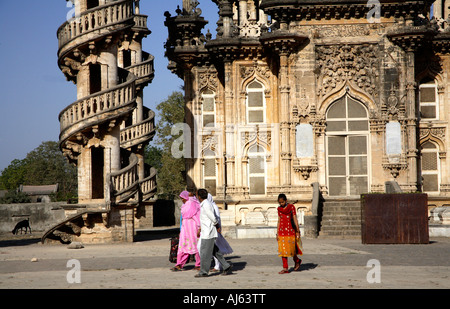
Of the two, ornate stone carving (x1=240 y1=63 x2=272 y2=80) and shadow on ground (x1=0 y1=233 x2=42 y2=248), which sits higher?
ornate stone carving (x1=240 y1=63 x2=272 y2=80)

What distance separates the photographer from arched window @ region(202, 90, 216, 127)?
108 ft

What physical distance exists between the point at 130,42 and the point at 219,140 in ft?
32.4

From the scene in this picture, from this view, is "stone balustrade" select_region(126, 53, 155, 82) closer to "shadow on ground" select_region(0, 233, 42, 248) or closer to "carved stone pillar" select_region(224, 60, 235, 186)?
"carved stone pillar" select_region(224, 60, 235, 186)

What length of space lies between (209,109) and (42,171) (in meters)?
60.3

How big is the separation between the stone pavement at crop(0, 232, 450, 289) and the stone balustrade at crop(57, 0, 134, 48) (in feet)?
24.2

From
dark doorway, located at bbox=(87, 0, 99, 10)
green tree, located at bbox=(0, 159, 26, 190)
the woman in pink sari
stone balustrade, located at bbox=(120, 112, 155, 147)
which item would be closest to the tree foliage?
green tree, located at bbox=(0, 159, 26, 190)

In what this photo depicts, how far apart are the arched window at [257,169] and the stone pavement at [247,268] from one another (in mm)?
7866

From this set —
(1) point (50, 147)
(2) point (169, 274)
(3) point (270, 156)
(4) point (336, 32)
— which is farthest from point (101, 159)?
(1) point (50, 147)

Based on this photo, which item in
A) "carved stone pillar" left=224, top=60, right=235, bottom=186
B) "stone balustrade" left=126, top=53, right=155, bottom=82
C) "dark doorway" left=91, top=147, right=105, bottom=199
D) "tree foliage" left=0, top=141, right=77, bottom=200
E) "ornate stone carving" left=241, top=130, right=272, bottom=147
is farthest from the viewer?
"tree foliage" left=0, top=141, right=77, bottom=200

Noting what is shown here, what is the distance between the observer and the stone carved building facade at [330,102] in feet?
98.4

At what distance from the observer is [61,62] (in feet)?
86.1

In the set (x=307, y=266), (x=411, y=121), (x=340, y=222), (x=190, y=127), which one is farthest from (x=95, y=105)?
(x=411, y=121)

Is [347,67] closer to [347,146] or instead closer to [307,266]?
[347,146]

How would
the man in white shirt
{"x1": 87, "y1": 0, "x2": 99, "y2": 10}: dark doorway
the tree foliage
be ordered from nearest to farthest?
the man in white shirt → {"x1": 87, "y1": 0, "x2": 99, "y2": 10}: dark doorway → the tree foliage
